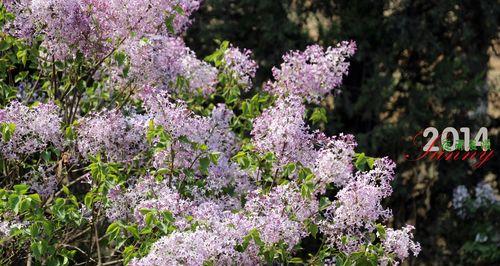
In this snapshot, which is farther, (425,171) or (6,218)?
(425,171)

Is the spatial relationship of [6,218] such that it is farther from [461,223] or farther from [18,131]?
[461,223]

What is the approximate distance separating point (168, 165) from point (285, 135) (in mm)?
492

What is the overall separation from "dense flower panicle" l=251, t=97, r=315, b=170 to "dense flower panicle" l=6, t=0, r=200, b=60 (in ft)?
2.21

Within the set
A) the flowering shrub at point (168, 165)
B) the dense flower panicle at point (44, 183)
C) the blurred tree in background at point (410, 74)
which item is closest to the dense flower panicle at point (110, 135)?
the flowering shrub at point (168, 165)

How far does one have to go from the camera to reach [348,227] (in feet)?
12.5

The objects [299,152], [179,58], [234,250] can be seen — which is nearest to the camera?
[234,250]

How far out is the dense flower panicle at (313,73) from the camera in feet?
14.8

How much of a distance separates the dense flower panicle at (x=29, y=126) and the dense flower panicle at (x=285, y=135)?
832 millimetres

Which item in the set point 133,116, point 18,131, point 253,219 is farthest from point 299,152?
point 18,131

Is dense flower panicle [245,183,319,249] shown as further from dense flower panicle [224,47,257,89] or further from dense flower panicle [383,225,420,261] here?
dense flower panicle [224,47,257,89]

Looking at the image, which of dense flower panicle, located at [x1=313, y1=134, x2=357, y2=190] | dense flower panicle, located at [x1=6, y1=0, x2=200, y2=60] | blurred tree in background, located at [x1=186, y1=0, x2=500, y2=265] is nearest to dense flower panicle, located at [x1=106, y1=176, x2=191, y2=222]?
dense flower panicle, located at [x1=313, y1=134, x2=357, y2=190]

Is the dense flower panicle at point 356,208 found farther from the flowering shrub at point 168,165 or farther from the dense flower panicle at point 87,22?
the dense flower panicle at point 87,22

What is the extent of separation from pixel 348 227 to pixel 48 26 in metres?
1.50

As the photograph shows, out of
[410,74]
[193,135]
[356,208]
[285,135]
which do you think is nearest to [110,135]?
[193,135]
